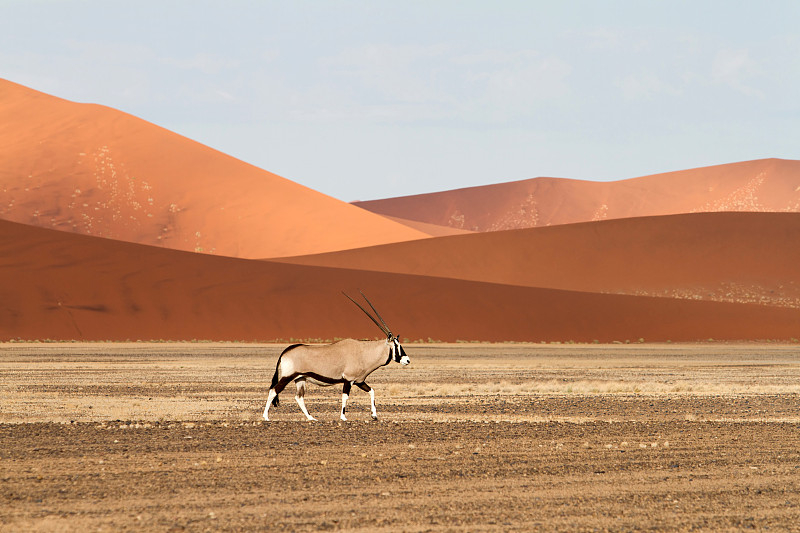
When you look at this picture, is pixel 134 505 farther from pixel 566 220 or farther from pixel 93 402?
pixel 566 220

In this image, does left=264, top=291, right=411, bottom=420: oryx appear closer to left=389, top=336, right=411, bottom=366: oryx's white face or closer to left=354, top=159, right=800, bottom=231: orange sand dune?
left=389, top=336, right=411, bottom=366: oryx's white face

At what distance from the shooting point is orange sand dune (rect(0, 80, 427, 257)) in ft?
296

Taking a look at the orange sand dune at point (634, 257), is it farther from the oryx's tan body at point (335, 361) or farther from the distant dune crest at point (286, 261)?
the oryx's tan body at point (335, 361)

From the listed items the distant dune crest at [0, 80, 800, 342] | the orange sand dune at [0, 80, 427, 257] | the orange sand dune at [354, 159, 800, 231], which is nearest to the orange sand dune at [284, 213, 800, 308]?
the distant dune crest at [0, 80, 800, 342]

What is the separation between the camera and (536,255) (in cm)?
9075

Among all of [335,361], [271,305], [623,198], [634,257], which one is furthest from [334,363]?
[623,198]

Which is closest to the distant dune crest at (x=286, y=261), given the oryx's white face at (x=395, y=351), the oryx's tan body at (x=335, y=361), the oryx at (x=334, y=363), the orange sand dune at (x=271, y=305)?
the orange sand dune at (x=271, y=305)

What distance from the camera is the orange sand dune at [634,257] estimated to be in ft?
270

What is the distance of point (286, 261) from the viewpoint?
84938mm

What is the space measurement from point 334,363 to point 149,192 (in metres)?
85.3

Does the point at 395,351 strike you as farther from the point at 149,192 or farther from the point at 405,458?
the point at 149,192

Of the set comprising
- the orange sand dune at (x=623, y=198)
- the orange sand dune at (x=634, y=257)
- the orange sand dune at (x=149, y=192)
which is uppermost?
the orange sand dune at (x=623, y=198)

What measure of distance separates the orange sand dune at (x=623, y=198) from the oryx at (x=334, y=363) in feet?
478

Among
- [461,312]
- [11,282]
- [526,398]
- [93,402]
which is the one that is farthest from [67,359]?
[461,312]
